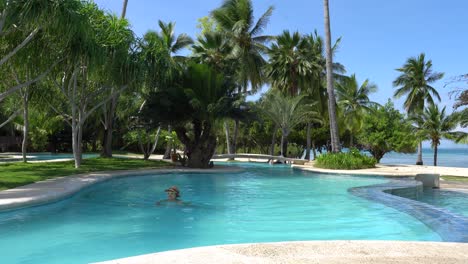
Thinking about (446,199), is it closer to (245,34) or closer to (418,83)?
(245,34)

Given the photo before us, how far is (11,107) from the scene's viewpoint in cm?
2642

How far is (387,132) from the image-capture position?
110 ft

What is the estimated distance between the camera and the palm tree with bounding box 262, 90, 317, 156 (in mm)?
30062

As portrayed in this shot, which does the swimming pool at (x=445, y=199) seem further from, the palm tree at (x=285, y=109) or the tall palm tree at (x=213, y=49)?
the tall palm tree at (x=213, y=49)

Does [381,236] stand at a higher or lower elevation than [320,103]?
lower

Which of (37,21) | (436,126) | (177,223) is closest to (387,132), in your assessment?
(436,126)

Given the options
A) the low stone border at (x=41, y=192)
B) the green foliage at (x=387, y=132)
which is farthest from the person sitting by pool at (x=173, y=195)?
the green foliage at (x=387, y=132)

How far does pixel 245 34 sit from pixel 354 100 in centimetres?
1354

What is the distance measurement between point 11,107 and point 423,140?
1287 inches

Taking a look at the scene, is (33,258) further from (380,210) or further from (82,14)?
(82,14)

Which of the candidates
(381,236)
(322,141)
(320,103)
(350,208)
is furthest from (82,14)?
(322,141)

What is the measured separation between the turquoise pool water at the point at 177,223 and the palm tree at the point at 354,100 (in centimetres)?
2525

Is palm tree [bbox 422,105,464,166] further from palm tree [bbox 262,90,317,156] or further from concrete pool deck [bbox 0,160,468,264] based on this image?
concrete pool deck [bbox 0,160,468,264]

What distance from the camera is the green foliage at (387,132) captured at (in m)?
33.2
